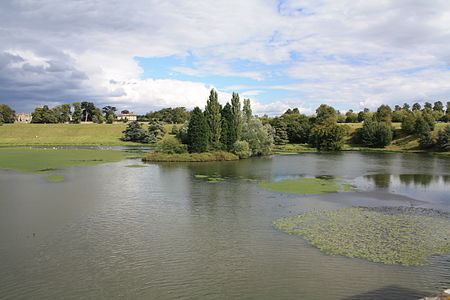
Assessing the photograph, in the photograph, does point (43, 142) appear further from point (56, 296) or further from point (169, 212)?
point (56, 296)

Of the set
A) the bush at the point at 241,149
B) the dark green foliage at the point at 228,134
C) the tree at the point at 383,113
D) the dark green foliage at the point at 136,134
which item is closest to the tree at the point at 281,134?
the tree at the point at 383,113

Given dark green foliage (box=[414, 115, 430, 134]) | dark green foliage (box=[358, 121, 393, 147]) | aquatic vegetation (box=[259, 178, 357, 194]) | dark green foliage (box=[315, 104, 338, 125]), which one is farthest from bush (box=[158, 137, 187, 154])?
dark green foliage (box=[414, 115, 430, 134])

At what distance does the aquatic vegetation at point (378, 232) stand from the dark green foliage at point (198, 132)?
39891 millimetres

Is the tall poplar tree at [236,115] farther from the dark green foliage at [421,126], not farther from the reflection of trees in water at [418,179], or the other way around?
the dark green foliage at [421,126]

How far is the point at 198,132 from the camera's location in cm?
6212

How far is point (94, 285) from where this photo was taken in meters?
13.0

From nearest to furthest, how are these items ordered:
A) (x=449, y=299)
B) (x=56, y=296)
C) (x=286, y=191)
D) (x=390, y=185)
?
(x=449, y=299) → (x=56, y=296) → (x=286, y=191) → (x=390, y=185)

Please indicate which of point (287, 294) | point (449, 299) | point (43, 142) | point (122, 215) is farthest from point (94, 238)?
point (43, 142)

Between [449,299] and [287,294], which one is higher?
[449,299]

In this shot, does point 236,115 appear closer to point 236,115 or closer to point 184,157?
point 236,115

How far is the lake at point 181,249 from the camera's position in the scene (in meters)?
12.8

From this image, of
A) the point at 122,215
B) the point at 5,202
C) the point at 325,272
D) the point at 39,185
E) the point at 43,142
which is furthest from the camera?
the point at 43,142

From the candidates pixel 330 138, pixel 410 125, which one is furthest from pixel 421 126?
pixel 330 138

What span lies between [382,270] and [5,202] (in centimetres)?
2645
